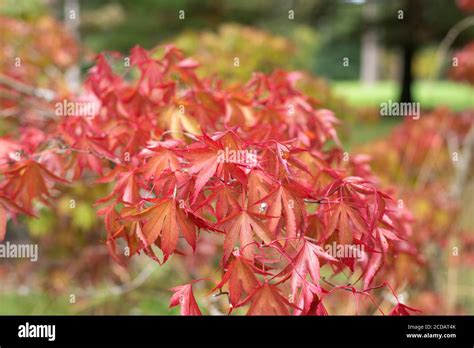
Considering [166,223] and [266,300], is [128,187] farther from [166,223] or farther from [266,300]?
[266,300]

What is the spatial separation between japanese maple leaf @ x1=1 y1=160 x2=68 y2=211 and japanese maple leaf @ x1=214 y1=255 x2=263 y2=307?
54 cm

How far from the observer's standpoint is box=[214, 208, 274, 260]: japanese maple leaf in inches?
43.0

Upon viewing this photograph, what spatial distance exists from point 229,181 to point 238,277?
0.63 feet

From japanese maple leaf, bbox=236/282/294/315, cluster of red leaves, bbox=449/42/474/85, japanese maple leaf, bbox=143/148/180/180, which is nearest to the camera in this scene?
japanese maple leaf, bbox=236/282/294/315

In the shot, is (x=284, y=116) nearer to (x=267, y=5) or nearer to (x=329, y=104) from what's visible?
(x=329, y=104)

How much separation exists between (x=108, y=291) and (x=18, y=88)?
1160 millimetres

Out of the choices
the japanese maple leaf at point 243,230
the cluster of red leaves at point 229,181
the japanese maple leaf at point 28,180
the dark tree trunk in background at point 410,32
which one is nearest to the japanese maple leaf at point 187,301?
the cluster of red leaves at point 229,181

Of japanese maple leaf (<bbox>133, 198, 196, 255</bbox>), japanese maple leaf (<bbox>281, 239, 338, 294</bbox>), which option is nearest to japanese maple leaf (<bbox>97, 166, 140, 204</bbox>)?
japanese maple leaf (<bbox>133, 198, 196, 255</bbox>)

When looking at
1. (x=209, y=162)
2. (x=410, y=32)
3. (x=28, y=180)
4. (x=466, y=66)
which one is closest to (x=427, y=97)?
(x=410, y=32)

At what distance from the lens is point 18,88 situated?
2635 mm

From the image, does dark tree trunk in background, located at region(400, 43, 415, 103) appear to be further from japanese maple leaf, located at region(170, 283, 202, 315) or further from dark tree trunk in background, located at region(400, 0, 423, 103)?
japanese maple leaf, located at region(170, 283, 202, 315)

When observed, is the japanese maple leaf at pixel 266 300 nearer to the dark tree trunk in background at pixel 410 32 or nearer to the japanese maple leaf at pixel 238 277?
the japanese maple leaf at pixel 238 277

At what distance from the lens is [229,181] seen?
117 cm

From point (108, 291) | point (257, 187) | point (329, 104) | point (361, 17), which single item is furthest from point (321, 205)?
point (361, 17)
